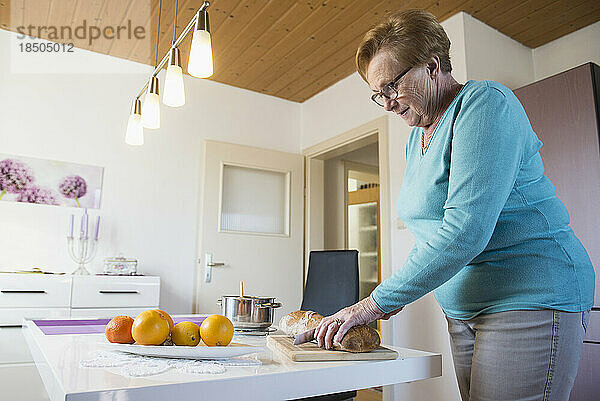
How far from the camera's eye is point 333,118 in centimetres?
388

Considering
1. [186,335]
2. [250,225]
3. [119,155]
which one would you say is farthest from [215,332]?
[250,225]

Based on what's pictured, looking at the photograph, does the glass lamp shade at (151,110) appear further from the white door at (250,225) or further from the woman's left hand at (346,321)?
the white door at (250,225)

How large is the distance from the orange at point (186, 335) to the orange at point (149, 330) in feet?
0.13

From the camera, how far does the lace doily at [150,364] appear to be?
31.7 inches

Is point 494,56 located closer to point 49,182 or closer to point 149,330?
point 149,330

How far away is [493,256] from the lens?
1.00 metres

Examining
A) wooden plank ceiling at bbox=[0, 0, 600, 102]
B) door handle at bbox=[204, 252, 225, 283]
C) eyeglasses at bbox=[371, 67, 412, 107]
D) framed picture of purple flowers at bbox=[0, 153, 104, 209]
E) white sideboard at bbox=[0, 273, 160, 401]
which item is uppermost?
wooden plank ceiling at bbox=[0, 0, 600, 102]

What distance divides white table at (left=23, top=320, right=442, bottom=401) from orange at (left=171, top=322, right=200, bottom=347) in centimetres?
15

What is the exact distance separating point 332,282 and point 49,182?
6.53 feet

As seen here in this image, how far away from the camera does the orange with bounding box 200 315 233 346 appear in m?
1.02

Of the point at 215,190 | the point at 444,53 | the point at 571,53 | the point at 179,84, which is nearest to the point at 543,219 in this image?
the point at 444,53

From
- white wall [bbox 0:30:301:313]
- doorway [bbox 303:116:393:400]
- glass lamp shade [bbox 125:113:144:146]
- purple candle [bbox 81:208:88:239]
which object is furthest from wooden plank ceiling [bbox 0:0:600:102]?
purple candle [bbox 81:208:88:239]

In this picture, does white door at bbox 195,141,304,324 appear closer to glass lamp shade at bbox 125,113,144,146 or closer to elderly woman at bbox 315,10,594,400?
glass lamp shade at bbox 125,113,144,146

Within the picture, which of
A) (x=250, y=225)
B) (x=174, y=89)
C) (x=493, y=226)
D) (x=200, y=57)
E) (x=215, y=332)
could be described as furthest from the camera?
(x=250, y=225)
